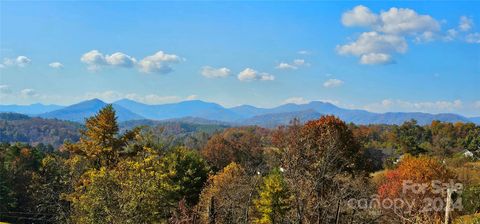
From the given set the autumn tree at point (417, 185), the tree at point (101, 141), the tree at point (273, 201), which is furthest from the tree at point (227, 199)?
the autumn tree at point (417, 185)

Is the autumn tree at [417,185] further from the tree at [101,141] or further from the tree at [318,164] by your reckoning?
the tree at [101,141]

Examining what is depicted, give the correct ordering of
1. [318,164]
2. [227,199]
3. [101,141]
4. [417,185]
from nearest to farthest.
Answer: [318,164] < [227,199] < [417,185] < [101,141]

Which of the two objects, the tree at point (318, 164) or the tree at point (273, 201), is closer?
the tree at point (318, 164)

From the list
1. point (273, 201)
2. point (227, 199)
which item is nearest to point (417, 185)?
→ point (273, 201)

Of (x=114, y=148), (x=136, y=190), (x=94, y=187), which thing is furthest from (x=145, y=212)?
(x=114, y=148)

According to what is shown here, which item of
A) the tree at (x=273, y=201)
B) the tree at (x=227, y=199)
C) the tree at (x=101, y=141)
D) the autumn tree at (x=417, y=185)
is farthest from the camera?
the tree at (x=273, y=201)

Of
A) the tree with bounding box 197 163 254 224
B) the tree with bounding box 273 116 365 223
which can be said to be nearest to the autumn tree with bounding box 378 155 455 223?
the tree with bounding box 273 116 365 223

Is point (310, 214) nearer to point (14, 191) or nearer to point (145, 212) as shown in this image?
point (145, 212)

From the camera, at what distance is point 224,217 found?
27.4 m

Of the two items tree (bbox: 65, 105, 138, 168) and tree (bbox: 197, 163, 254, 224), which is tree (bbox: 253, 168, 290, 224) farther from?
tree (bbox: 65, 105, 138, 168)

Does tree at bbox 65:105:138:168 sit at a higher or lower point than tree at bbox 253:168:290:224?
higher

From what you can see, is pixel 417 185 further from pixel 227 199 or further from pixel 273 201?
pixel 227 199

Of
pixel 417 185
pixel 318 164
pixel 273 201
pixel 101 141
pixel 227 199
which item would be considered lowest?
pixel 273 201

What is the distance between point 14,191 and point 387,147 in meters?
70.4
